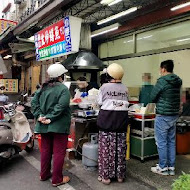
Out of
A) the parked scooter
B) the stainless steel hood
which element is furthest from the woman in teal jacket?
the stainless steel hood

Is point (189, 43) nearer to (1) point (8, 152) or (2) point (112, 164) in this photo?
(2) point (112, 164)

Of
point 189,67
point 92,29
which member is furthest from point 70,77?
point 189,67

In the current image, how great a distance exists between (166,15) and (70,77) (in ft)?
13.3

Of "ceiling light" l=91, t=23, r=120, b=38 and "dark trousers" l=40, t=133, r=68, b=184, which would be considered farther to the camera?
"ceiling light" l=91, t=23, r=120, b=38

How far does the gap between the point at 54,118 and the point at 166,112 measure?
2.17 metres

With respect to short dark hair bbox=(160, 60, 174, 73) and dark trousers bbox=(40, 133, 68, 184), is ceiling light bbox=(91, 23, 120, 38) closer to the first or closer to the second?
short dark hair bbox=(160, 60, 174, 73)

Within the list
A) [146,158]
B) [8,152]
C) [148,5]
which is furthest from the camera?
[148,5]

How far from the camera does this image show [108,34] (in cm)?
962

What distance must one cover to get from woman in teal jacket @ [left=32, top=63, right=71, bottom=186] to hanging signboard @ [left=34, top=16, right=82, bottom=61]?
9.98 ft

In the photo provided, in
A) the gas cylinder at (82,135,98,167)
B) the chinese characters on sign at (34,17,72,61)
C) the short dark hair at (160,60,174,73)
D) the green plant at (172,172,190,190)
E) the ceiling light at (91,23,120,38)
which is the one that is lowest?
the gas cylinder at (82,135,98,167)

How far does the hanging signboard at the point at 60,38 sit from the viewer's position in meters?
6.95

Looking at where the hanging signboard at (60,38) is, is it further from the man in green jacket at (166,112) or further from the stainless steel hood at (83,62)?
the man in green jacket at (166,112)

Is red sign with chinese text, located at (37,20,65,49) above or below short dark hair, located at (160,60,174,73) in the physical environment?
above

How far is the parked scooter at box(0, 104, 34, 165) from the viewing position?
15.7ft
